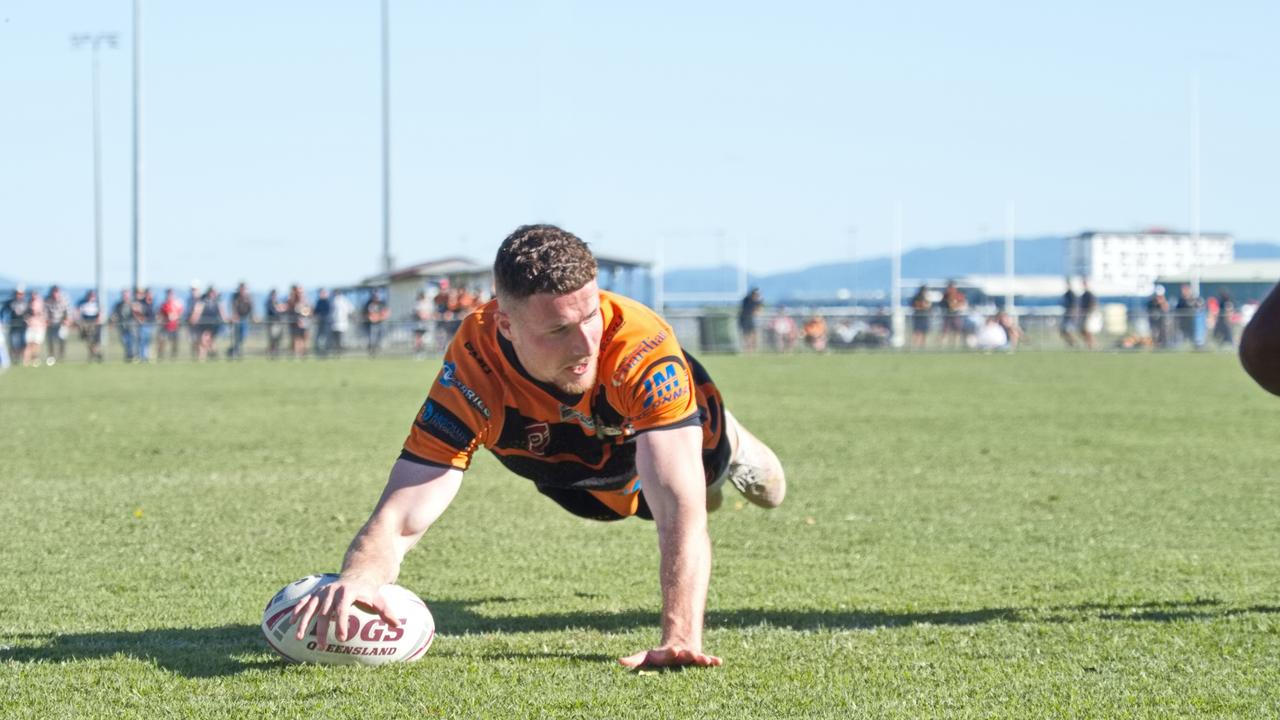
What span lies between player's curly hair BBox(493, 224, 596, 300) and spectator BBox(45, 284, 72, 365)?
30496 millimetres

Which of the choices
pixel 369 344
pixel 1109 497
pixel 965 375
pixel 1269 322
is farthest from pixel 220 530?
pixel 369 344

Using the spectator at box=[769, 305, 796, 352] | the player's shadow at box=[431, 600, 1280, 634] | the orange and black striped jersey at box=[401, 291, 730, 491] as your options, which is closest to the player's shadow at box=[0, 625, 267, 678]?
the player's shadow at box=[431, 600, 1280, 634]

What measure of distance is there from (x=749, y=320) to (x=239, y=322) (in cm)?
1230

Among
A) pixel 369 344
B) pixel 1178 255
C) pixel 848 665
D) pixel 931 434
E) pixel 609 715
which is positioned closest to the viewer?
pixel 609 715

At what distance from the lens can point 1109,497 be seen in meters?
10.5

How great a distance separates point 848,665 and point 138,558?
425 centimetres

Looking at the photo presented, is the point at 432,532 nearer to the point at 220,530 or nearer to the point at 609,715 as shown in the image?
the point at 220,530

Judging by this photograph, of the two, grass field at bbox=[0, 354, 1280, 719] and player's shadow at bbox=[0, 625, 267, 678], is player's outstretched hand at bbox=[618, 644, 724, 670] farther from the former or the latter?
player's shadow at bbox=[0, 625, 267, 678]

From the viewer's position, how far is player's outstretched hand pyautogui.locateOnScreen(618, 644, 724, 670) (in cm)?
495

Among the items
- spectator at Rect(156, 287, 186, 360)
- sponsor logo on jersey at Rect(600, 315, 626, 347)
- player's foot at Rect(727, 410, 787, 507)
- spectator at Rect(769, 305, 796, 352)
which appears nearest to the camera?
sponsor logo on jersey at Rect(600, 315, 626, 347)

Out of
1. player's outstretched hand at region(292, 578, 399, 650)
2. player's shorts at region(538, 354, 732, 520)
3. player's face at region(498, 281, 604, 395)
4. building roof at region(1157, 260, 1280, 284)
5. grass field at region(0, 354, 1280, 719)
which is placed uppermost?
building roof at region(1157, 260, 1280, 284)

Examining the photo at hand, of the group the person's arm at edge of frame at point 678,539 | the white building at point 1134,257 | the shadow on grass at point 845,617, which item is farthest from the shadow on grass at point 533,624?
the white building at point 1134,257

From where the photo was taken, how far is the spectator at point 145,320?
3391 centimetres

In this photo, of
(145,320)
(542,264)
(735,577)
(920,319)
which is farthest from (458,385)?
(920,319)
